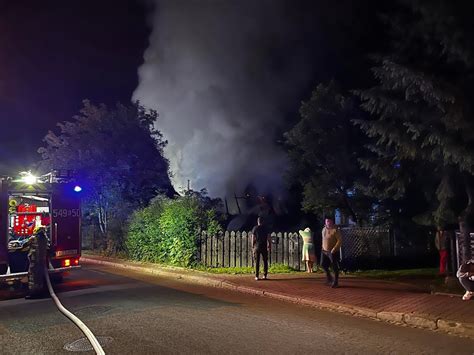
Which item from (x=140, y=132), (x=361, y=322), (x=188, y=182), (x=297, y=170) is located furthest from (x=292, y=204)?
(x=361, y=322)

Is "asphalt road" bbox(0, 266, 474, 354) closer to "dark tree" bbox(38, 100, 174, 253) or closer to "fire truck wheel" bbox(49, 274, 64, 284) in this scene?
"fire truck wheel" bbox(49, 274, 64, 284)

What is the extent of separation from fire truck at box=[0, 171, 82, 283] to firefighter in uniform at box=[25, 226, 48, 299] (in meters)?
0.51

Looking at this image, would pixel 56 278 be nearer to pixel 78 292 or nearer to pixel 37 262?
pixel 78 292

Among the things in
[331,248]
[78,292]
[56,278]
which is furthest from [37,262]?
[331,248]

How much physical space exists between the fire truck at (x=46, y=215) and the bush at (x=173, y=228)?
393cm

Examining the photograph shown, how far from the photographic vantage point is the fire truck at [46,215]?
1031 centimetres

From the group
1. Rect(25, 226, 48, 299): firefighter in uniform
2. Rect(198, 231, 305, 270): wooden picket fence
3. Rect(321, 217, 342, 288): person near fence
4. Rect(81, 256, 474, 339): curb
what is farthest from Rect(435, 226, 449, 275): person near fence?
Rect(25, 226, 48, 299): firefighter in uniform

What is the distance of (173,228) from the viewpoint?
1504 cm

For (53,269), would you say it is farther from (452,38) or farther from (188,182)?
(452,38)

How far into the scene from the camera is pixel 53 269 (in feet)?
35.4

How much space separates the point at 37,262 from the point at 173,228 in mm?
5572

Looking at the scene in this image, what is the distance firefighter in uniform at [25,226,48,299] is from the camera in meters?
9.70

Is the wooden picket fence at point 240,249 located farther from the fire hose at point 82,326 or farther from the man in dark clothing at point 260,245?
the fire hose at point 82,326

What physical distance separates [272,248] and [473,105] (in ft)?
23.9
